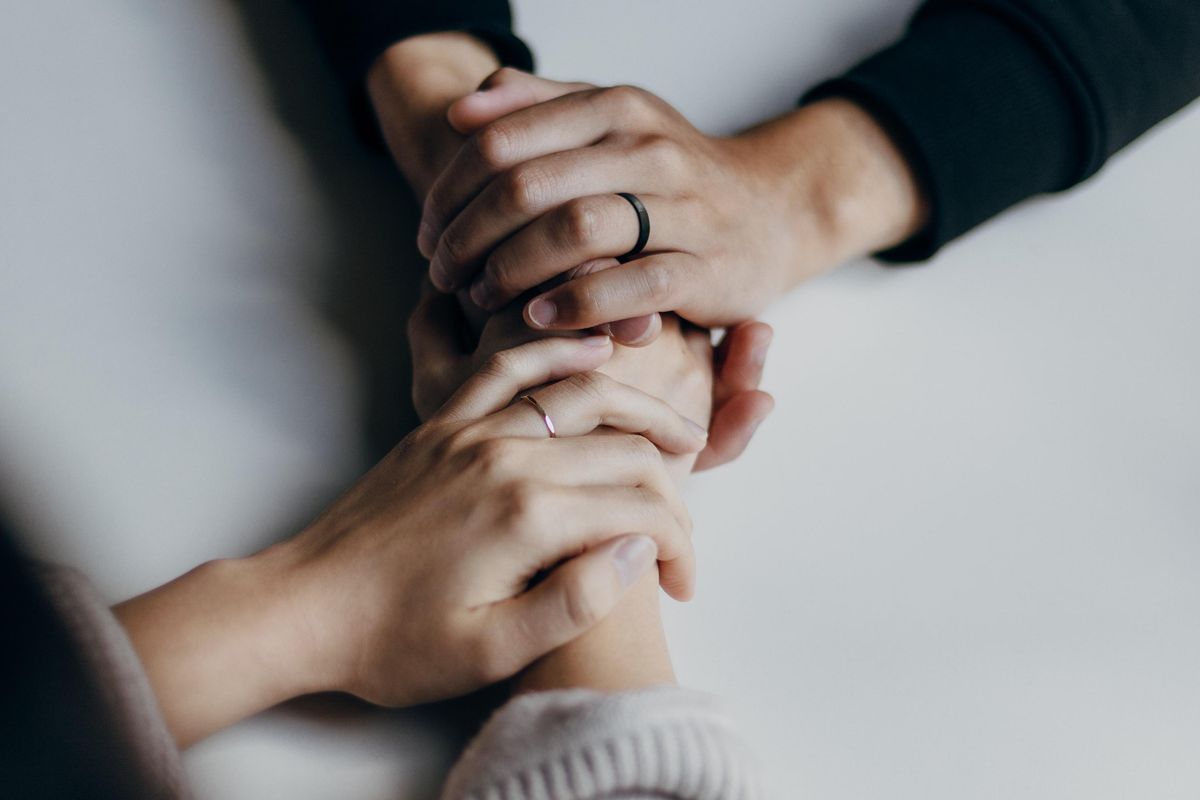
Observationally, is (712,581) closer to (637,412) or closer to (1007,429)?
(637,412)

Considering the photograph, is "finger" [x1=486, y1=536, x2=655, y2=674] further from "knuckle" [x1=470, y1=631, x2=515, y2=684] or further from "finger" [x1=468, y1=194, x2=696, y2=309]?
"finger" [x1=468, y1=194, x2=696, y2=309]

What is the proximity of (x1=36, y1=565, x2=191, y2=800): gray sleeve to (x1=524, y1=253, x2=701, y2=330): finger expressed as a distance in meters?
0.37

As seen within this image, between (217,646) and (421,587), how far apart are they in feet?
0.41

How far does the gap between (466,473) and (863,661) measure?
12.6 inches

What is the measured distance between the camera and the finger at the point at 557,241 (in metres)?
0.76

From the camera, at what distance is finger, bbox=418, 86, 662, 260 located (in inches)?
31.3

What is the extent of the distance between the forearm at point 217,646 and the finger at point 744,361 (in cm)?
40

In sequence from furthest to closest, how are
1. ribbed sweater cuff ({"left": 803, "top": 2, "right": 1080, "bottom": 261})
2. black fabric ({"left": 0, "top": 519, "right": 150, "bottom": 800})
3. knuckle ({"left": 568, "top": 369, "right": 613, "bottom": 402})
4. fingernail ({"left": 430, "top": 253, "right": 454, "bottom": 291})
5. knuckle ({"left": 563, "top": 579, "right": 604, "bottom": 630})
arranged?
ribbed sweater cuff ({"left": 803, "top": 2, "right": 1080, "bottom": 261}) < fingernail ({"left": 430, "top": 253, "right": 454, "bottom": 291}) < knuckle ({"left": 568, "top": 369, "right": 613, "bottom": 402}) < knuckle ({"left": 563, "top": 579, "right": 604, "bottom": 630}) < black fabric ({"left": 0, "top": 519, "right": 150, "bottom": 800})

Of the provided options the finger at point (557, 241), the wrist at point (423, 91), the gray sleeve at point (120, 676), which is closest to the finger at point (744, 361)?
A: the finger at point (557, 241)

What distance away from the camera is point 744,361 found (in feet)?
2.72

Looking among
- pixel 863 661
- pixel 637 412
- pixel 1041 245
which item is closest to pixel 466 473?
pixel 637 412

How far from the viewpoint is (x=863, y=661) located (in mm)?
708

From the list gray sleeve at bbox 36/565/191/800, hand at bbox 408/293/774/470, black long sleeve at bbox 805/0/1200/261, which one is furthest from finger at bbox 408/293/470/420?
black long sleeve at bbox 805/0/1200/261

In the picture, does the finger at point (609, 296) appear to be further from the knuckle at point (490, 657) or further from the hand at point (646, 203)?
the knuckle at point (490, 657)
